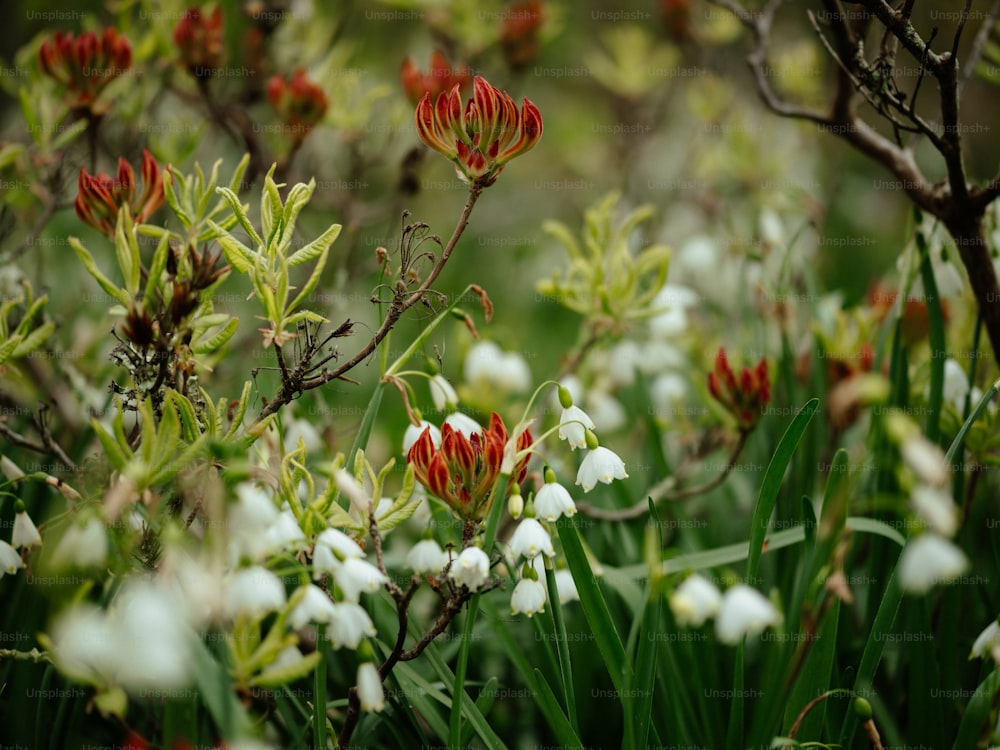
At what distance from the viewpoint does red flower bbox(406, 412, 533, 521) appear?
4.41 feet

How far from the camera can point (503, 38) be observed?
3.12 m

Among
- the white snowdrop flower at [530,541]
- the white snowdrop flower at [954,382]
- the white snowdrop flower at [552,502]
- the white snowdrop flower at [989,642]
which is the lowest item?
the white snowdrop flower at [989,642]

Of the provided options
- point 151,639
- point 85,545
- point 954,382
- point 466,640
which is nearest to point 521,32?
point 954,382

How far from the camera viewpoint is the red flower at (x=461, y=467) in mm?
1343

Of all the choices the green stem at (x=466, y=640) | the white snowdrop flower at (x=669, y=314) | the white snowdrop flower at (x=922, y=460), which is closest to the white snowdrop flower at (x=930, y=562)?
the white snowdrop flower at (x=922, y=460)

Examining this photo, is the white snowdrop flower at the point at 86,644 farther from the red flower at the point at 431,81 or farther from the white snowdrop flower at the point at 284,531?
the red flower at the point at 431,81

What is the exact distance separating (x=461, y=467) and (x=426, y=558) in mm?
191

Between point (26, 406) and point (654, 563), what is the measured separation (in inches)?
84.0

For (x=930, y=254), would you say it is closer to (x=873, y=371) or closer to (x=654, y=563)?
(x=873, y=371)

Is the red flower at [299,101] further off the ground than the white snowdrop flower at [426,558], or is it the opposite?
the red flower at [299,101]

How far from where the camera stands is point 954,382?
2.10m

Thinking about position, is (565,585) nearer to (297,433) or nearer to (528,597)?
(528,597)

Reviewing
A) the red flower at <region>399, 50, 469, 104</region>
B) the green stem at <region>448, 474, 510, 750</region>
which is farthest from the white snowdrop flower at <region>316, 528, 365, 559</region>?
the red flower at <region>399, 50, 469, 104</region>

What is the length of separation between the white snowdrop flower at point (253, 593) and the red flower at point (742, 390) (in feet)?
4.59
